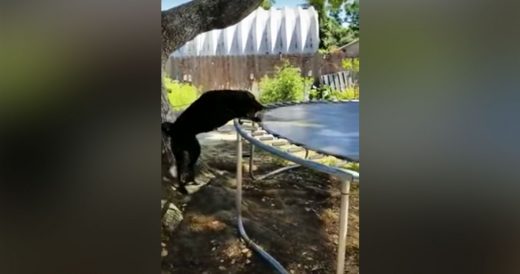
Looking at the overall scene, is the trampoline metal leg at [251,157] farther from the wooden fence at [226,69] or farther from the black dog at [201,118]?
the wooden fence at [226,69]

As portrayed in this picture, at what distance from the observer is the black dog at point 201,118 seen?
70.9 inches

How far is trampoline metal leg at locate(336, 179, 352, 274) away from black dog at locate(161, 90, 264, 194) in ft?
1.41

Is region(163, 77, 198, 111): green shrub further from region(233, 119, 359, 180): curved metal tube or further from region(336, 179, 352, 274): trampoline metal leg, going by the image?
region(336, 179, 352, 274): trampoline metal leg

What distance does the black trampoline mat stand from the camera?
Result: 171 cm

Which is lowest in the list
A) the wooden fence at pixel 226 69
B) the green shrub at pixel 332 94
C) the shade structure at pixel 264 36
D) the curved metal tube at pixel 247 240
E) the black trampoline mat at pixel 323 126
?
the curved metal tube at pixel 247 240

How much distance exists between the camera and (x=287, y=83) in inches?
69.1

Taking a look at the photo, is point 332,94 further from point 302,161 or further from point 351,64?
point 302,161
